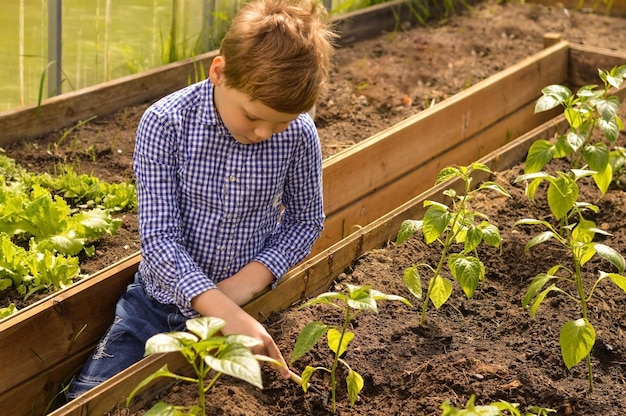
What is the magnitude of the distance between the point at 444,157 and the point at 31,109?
6.24ft

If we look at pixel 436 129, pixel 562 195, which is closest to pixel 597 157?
pixel 562 195

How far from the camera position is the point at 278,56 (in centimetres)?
253

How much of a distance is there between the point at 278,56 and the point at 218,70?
220 millimetres

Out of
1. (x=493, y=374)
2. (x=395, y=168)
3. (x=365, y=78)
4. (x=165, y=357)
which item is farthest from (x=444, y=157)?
(x=165, y=357)

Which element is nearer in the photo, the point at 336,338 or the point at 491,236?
the point at 336,338

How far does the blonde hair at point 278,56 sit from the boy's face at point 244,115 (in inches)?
1.0

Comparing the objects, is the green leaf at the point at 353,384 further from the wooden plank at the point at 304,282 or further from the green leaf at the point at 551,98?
the green leaf at the point at 551,98

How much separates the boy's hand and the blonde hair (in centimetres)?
54

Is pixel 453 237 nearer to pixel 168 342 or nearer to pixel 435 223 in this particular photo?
pixel 435 223

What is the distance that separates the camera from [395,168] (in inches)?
170

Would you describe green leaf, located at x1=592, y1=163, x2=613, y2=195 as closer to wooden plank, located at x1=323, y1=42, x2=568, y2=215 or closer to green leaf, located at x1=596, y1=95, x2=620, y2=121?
green leaf, located at x1=596, y1=95, x2=620, y2=121

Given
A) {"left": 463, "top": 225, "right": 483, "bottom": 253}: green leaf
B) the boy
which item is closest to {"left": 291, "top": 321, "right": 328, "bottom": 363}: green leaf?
the boy

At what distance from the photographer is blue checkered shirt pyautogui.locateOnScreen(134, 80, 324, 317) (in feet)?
9.02

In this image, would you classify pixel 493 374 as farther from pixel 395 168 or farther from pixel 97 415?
pixel 395 168
